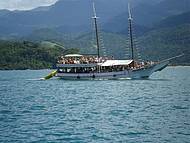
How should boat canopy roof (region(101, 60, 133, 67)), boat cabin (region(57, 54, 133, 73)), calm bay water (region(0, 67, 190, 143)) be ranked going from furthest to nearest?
boat cabin (region(57, 54, 133, 73))
boat canopy roof (region(101, 60, 133, 67))
calm bay water (region(0, 67, 190, 143))

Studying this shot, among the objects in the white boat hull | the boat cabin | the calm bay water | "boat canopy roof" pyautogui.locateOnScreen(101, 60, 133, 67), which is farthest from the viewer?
the boat cabin

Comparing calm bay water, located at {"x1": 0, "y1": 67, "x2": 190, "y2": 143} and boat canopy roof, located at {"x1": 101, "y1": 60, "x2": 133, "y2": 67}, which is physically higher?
boat canopy roof, located at {"x1": 101, "y1": 60, "x2": 133, "y2": 67}

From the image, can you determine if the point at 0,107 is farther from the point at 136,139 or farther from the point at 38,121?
the point at 136,139

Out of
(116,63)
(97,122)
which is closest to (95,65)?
(116,63)

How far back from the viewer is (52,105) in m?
66.9

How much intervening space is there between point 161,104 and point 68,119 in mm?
18492

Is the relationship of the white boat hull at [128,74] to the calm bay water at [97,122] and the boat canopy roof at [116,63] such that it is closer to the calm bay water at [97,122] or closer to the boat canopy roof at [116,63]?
the boat canopy roof at [116,63]

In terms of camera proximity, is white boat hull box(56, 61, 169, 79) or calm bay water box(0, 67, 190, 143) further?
white boat hull box(56, 61, 169, 79)

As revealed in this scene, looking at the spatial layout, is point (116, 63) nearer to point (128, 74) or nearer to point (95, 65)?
point (128, 74)

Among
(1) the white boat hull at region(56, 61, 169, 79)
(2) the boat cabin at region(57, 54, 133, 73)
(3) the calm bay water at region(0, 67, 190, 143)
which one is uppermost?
(2) the boat cabin at region(57, 54, 133, 73)

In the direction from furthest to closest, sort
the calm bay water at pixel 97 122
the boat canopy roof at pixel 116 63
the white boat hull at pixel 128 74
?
the boat canopy roof at pixel 116 63
the white boat hull at pixel 128 74
the calm bay water at pixel 97 122

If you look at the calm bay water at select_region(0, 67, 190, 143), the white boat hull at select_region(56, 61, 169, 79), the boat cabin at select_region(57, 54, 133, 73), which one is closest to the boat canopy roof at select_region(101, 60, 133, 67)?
the boat cabin at select_region(57, 54, 133, 73)

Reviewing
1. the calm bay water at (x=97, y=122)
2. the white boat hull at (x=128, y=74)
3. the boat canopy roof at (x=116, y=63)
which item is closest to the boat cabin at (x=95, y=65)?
the boat canopy roof at (x=116, y=63)

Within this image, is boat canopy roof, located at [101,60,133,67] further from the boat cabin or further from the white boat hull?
the white boat hull
